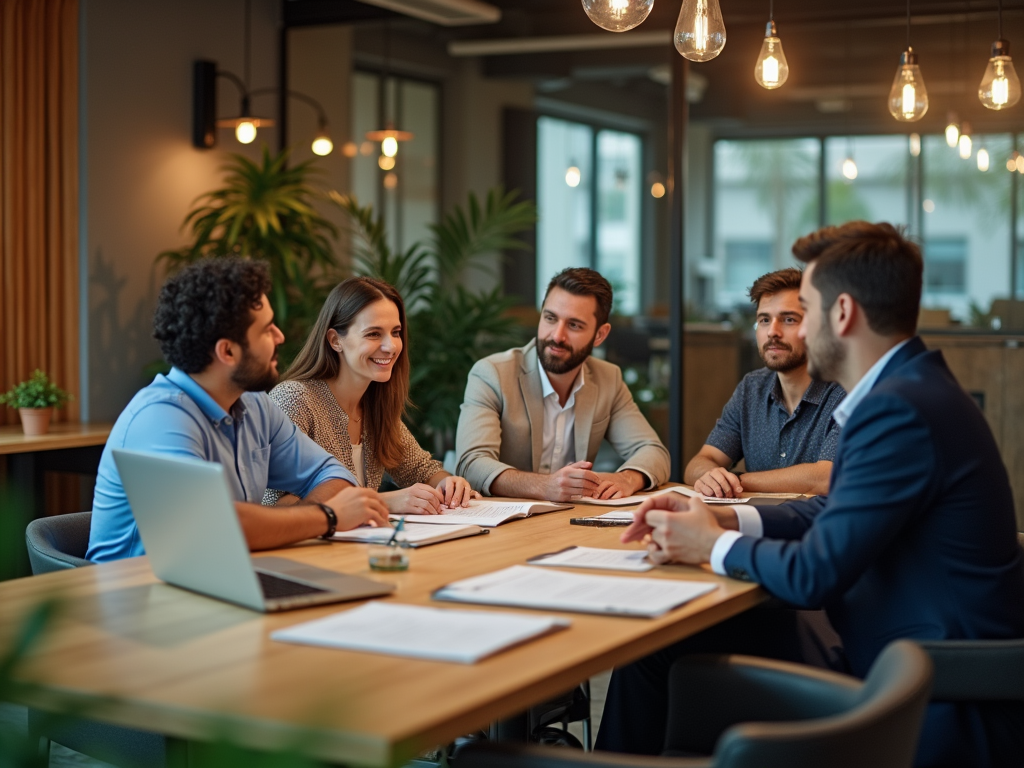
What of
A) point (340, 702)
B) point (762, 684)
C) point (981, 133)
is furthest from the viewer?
point (981, 133)

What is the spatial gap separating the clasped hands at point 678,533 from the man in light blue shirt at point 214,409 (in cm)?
63

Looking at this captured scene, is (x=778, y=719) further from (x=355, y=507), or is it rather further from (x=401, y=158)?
(x=401, y=158)

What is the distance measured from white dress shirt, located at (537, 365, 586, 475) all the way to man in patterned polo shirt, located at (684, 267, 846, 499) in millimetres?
412

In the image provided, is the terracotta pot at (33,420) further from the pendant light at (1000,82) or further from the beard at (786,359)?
the pendant light at (1000,82)

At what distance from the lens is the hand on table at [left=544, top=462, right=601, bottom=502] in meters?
3.08

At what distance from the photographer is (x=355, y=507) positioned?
246 cm

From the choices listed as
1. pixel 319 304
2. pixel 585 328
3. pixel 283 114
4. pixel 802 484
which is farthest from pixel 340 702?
pixel 283 114

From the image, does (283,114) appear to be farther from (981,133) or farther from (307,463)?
(981,133)

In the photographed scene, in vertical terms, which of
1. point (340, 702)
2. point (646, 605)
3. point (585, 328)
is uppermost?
point (585, 328)

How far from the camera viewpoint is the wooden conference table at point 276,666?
1.21 metres

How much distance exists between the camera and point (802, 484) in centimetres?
322

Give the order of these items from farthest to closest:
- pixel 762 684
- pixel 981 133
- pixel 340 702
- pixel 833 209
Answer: pixel 833 209, pixel 981 133, pixel 762 684, pixel 340 702

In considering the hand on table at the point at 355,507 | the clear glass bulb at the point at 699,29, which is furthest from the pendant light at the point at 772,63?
the hand on table at the point at 355,507

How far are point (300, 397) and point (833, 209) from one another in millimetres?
10831
